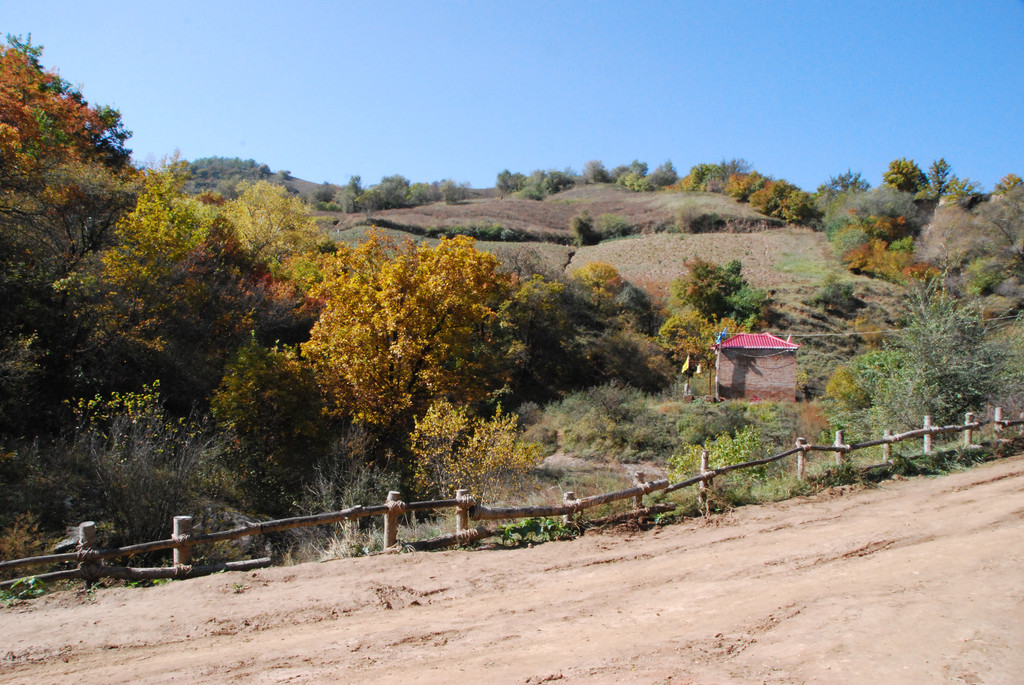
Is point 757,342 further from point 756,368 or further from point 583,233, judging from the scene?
point 583,233

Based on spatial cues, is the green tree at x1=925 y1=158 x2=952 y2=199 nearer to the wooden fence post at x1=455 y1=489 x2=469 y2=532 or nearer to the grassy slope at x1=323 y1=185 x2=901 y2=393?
the grassy slope at x1=323 y1=185 x2=901 y2=393

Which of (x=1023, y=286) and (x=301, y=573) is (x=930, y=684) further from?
(x=1023, y=286)

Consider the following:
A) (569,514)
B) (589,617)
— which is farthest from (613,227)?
(589,617)

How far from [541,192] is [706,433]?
7260 centimetres

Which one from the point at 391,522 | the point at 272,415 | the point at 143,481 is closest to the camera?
the point at 391,522

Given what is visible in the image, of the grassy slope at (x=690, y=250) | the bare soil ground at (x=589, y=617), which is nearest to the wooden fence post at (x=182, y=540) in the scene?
the bare soil ground at (x=589, y=617)

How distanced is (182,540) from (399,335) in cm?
972

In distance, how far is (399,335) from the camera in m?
16.9

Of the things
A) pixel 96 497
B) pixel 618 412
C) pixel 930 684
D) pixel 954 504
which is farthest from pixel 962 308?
pixel 96 497

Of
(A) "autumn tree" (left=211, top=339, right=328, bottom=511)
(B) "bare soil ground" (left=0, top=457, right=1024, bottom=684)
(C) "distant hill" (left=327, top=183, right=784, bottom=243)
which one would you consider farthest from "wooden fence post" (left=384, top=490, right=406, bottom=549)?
(C) "distant hill" (left=327, top=183, right=784, bottom=243)

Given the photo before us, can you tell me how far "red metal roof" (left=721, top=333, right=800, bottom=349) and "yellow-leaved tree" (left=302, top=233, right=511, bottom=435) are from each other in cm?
2152

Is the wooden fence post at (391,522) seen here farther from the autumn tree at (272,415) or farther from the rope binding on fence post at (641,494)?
the autumn tree at (272,415)

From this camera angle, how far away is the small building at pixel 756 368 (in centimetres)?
3422

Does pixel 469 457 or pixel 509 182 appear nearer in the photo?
pixel 469 457
